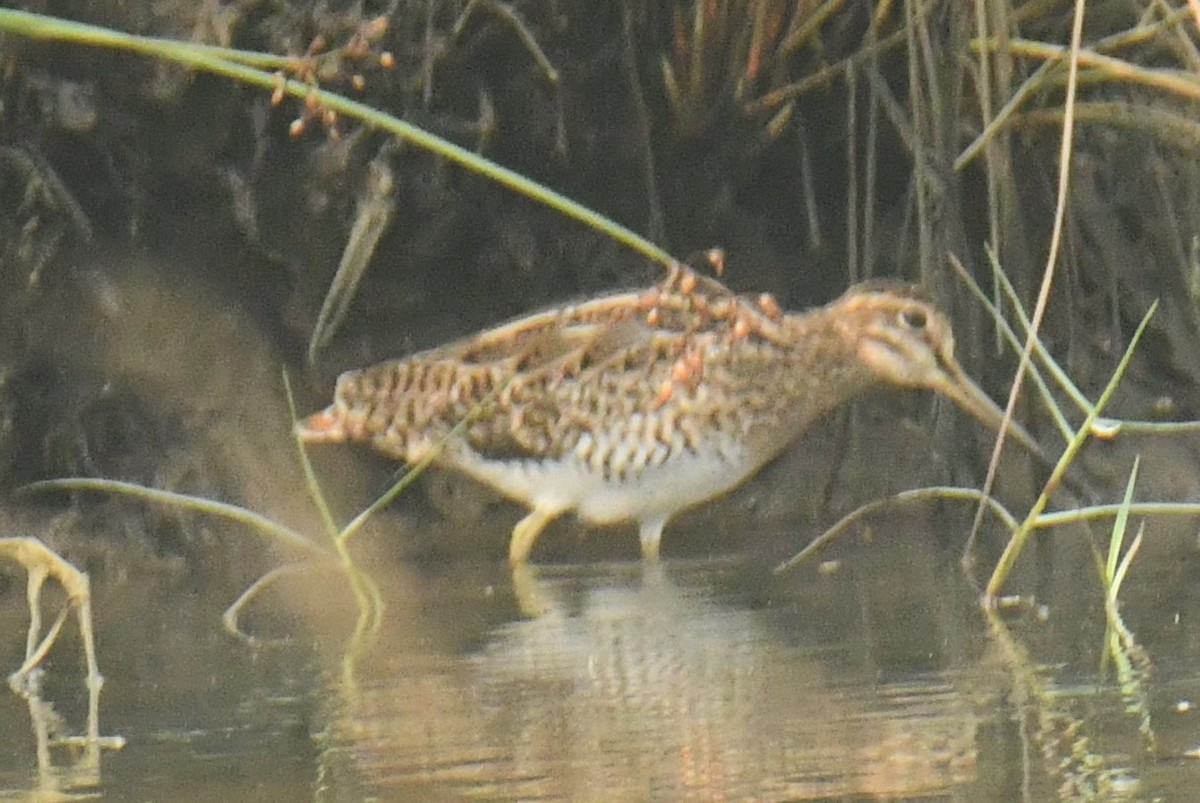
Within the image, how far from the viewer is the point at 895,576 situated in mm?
5387

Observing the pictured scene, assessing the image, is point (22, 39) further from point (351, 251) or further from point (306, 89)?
point (306, 89)

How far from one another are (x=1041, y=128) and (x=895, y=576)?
1.37 metres

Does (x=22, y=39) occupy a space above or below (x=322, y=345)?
above

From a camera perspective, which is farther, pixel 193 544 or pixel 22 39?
pixel 193 544

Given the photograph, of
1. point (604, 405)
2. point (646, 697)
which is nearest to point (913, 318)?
point (604, 405)

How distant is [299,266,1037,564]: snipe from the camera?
626 centimetres

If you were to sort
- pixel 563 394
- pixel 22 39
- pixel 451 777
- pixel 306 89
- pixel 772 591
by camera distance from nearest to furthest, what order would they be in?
pixel 451 777
pixel 306 89
pixel 772 591
pixel 22 39
pixel 563 394

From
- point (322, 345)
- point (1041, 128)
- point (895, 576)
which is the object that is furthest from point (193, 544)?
point (1041, 128)

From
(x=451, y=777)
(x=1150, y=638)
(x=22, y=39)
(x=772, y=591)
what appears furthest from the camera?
(x=22, y=39)

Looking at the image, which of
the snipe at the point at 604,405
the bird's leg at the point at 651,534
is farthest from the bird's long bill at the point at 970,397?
the bird's leg at the point at 651,534

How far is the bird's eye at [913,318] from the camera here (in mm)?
6090

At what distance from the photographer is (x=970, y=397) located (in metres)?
6.11

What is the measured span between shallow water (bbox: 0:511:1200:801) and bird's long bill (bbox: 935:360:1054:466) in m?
0.57

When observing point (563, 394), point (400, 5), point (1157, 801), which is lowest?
point (1157, 801)
